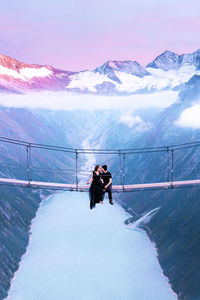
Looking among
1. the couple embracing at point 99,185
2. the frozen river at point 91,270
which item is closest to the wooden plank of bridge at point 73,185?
the couple embracing at point 99,185

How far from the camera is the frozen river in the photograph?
146 metres

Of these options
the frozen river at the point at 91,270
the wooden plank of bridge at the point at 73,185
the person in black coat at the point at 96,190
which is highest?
the person in black coat at the point at 96,190

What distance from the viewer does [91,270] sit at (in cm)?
16512

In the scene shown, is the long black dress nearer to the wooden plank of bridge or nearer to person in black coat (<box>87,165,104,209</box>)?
person in black coat (<box>87,165,104,209</box>)

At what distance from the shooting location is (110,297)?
144000 mm

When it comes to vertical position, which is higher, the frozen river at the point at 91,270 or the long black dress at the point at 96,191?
the long black dress at the point at 96,191

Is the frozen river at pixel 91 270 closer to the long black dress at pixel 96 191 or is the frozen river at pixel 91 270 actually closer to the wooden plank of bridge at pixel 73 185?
the wooden plank of bridge at pixel 73 185

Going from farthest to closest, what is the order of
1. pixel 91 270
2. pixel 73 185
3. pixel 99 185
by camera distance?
pixel 91 270
pixel 73 185
pixel 99 185

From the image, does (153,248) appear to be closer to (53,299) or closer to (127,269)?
(127,269)

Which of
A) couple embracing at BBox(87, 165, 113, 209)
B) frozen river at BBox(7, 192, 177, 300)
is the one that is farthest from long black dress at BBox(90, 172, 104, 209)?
frozen river at BBox(7, 192, 177, 300)

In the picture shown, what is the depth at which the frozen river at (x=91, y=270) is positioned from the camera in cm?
14599

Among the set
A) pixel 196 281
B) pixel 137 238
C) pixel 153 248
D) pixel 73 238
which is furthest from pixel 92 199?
pixel 73 238

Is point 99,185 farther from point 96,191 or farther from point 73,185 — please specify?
point 73,185

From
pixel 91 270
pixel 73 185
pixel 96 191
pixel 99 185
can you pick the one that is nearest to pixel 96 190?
pixel 96 191
